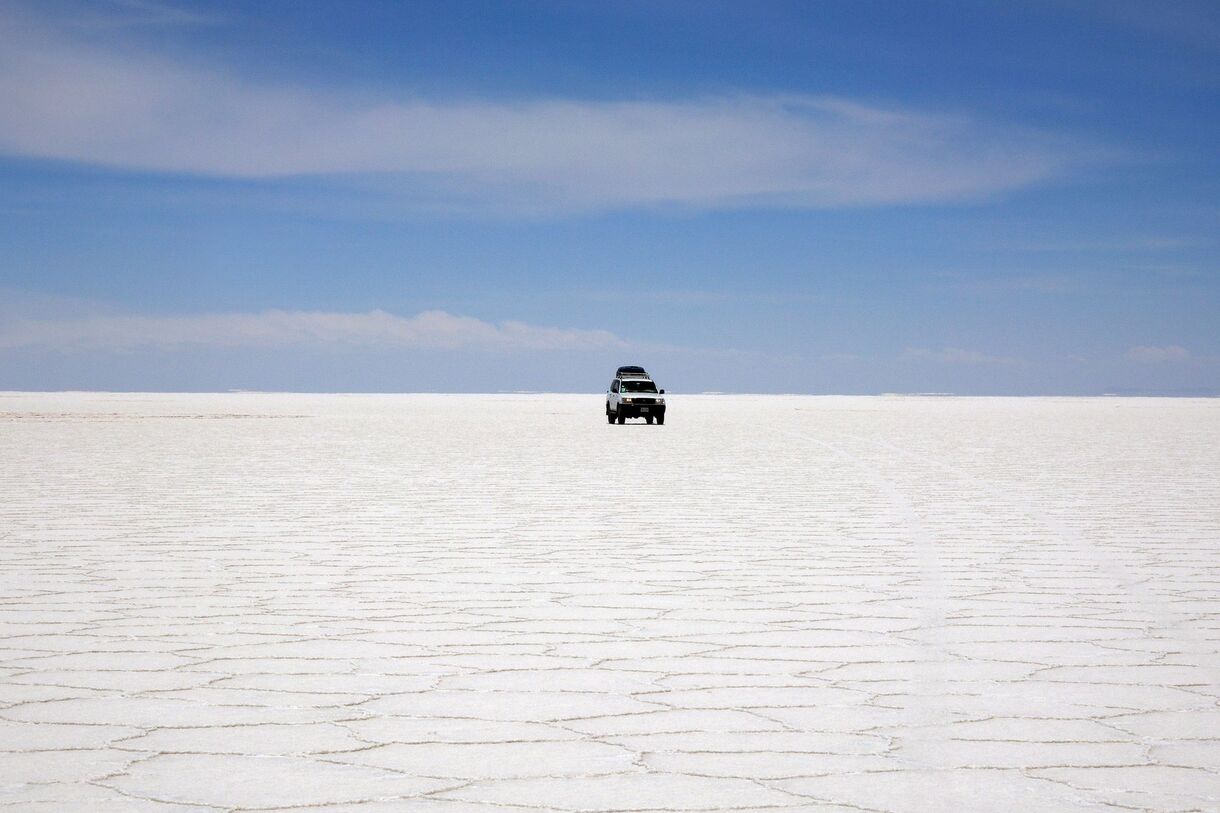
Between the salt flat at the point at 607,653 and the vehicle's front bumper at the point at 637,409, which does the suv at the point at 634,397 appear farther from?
the salt flat at the point at 607,653

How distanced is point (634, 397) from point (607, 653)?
→ 35195mm

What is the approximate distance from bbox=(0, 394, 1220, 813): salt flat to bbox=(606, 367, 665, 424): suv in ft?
86.3

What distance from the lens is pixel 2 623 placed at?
7.09 metres

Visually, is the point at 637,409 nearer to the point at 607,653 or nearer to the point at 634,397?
the point at 634,397

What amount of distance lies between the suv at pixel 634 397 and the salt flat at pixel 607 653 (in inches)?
1036

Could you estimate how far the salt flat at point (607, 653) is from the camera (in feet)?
13.8

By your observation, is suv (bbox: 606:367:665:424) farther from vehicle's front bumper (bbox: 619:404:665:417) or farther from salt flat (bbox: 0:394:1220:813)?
salt flat (bbox: 0:394:1220:813)

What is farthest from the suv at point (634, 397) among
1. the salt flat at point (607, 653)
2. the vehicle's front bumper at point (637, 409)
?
the salt flat at point (607, 653)

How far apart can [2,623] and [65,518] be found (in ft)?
18.9

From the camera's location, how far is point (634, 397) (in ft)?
136

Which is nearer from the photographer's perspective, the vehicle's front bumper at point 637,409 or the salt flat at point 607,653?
the salt flat at point 607,653

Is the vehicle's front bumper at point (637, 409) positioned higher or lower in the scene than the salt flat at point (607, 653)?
higher

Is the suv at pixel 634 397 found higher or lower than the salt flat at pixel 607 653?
higher

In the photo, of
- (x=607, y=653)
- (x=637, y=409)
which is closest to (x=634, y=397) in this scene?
(x=637, y=409)
